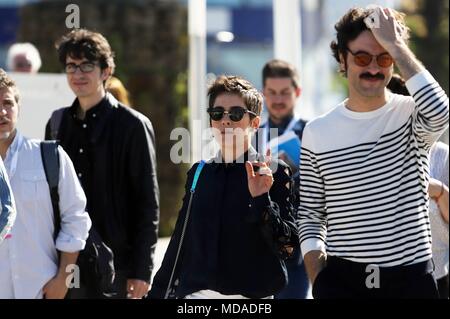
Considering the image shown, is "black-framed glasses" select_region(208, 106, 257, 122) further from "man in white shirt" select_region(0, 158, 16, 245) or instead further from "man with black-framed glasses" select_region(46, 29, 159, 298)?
"man with black-framed glasses" select_region(46, 29, 159, 298)

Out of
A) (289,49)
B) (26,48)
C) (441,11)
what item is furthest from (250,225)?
(441,11)

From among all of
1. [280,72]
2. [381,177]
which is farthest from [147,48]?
[381,177]

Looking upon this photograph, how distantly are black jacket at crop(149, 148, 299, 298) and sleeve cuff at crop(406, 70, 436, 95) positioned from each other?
0.76 metres

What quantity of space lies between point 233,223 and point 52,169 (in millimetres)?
1106

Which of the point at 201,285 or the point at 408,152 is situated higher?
the point at 408,152

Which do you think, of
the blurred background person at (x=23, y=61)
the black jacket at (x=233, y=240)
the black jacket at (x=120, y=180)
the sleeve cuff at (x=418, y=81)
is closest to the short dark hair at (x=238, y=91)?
the black jacket at (x=233, y=240)

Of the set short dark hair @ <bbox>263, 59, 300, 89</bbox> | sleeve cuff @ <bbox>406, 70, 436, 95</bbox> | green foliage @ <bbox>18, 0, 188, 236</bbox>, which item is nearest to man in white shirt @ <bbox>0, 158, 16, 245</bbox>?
sleeve cuff @ <bbox>406, 70, 436, 95</bbox>

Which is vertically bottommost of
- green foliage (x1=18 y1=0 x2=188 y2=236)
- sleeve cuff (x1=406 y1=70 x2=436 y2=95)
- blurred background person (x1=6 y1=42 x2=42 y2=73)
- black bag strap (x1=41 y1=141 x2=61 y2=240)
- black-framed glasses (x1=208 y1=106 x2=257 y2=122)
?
black bag strap (x1=41 y1=141 x2=61 y2=240)

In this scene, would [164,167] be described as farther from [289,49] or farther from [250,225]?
[250,225]

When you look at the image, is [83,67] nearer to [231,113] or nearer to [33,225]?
[33,225]

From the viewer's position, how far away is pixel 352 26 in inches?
172

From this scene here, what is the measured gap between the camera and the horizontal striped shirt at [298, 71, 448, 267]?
13.8 ft

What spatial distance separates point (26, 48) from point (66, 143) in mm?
3050

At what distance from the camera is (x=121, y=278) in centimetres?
583
